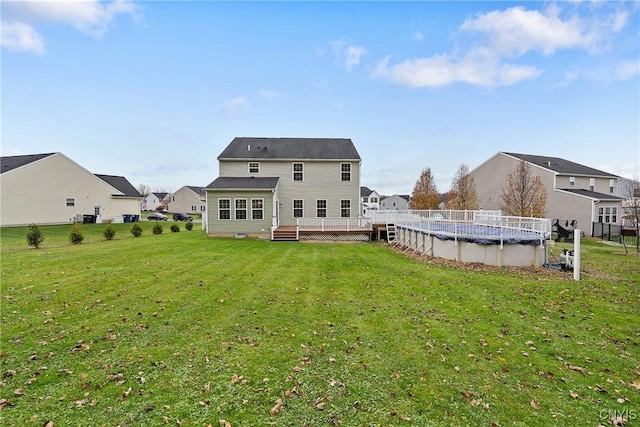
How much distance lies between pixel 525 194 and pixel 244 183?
82.3ft

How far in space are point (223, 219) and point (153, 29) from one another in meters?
11.2

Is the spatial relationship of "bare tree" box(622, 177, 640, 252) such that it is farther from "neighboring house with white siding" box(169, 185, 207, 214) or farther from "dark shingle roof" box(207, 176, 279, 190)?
"neighboring house with white siding" box(169, 185, 207, 214)

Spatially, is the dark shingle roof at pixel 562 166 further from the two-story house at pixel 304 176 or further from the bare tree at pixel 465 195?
the two-story house at pixel 304 176

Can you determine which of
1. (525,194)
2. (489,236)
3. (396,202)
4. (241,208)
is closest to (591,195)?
(525,194)

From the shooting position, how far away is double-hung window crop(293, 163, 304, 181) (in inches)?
939

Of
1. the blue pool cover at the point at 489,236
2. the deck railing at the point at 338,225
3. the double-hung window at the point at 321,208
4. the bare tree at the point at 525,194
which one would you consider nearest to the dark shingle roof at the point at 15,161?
the double-hung window at the point at 321,208

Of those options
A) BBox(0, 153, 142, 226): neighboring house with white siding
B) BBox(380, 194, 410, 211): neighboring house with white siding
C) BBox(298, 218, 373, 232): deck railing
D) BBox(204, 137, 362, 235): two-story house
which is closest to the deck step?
BBox(298, 218, 373, 232): deck railing

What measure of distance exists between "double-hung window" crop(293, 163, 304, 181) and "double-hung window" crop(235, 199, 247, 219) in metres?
5.35

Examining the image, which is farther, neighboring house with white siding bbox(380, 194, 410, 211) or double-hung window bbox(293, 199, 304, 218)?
neighboring house with white siding bbox(380, 194, 410, 211)

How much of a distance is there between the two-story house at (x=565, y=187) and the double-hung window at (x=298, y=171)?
896 inches

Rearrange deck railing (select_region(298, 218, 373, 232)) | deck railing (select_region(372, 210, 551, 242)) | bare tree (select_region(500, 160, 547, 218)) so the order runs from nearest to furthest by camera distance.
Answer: deck railing (select_region(372, 210, 551, 242)), deck railing (select_region(298, 218, 373, 232)), bare tree (select_region(500, 160, 547, 218))

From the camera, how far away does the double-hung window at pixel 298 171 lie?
23.8 meters

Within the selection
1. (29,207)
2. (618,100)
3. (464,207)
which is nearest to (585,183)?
(464,207)

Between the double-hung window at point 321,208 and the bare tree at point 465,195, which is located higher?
the bare tree at point 465,195
